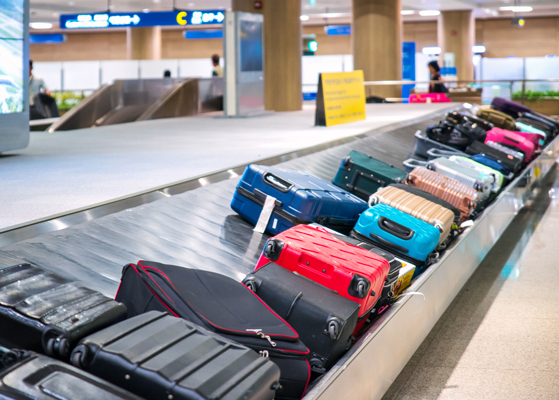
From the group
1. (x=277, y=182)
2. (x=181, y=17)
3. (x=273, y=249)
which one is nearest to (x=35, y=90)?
(x=181, y=17)

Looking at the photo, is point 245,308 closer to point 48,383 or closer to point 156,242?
point 48,383

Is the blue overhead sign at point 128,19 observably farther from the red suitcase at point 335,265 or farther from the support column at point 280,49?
the red suitcase at point 335,265

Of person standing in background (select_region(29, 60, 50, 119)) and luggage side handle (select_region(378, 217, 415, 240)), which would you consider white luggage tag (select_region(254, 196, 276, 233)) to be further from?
person standing in background (select_region(29, 60, 50, 119))

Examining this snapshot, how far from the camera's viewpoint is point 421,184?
14.1 feet

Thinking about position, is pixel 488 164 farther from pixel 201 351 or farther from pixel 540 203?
pixel 201 351

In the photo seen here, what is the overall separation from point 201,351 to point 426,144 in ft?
16.8

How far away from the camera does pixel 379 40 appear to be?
645 inches

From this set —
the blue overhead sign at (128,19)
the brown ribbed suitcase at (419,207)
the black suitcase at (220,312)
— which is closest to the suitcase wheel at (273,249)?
the black suitcase at (220,312)

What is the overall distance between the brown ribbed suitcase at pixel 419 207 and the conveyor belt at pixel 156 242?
766 millimetres

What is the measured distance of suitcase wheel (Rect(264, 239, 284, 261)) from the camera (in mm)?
2383

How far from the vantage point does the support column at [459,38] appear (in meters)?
24.0

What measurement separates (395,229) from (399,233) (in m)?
0.03

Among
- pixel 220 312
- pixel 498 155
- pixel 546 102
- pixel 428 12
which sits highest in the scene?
pixel 428 12

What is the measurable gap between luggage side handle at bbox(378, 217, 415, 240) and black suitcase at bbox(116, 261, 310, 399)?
1.33 meters
